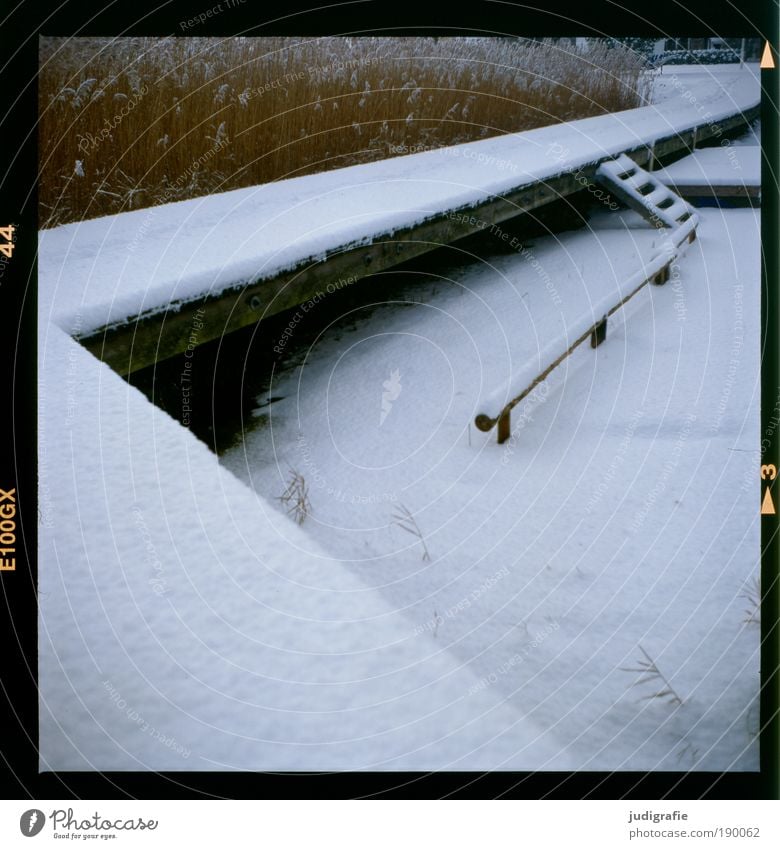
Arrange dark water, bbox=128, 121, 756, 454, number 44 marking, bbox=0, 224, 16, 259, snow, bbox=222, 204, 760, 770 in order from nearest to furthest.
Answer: snow, bbox=222, 204, 760, 770 < number 44 marking, bbox=0, 224, 16, 259 < dark water, bbox=128, 121, 756, 454

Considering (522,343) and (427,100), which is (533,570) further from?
(427,100)

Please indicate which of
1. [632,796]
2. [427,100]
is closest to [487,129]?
[427,100]

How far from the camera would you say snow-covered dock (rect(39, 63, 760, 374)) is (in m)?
2.01

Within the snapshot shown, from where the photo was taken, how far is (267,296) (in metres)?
2.27
